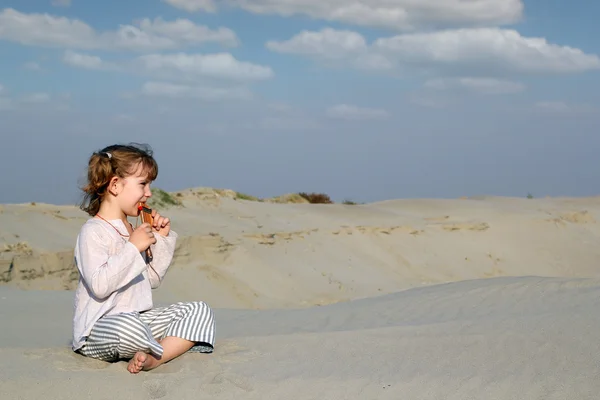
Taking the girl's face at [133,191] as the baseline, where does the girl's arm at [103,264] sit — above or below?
below

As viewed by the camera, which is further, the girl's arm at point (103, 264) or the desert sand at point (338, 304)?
the girl's arm at point (103, 264)

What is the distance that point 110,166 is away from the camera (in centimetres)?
443

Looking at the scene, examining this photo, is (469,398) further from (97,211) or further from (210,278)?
(210,278)

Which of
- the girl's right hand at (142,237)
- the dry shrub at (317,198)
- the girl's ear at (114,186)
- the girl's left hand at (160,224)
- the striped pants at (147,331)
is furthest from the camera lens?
the dry shrub at (317,198)

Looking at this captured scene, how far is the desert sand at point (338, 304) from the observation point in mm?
3996

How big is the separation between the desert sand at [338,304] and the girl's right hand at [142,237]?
0.66 meters

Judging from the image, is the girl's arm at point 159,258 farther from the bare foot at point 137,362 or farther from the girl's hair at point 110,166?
the bare foot at point 137,362

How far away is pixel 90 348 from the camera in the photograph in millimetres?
4234

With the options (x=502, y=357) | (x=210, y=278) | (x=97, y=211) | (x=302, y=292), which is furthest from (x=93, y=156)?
(x=302, y=292)

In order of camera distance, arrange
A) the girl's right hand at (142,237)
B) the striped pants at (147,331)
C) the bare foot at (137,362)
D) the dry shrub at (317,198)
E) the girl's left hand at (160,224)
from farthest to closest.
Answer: the dry shrub at (317,198) < the girl's left hand at (160,224) < the girl's right hand at (142,237) < the striped pants at (147,331) < the bare foot at (137,362)

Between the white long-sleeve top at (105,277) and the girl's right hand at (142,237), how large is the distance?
1.6 inches

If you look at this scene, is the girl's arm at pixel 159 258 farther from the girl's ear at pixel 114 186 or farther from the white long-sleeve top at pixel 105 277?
the girl's ear at pixel 114 186

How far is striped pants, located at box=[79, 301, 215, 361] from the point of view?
13.4 ft

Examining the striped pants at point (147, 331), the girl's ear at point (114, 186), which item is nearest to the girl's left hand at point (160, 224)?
the girl's ear at point (114, 186)
